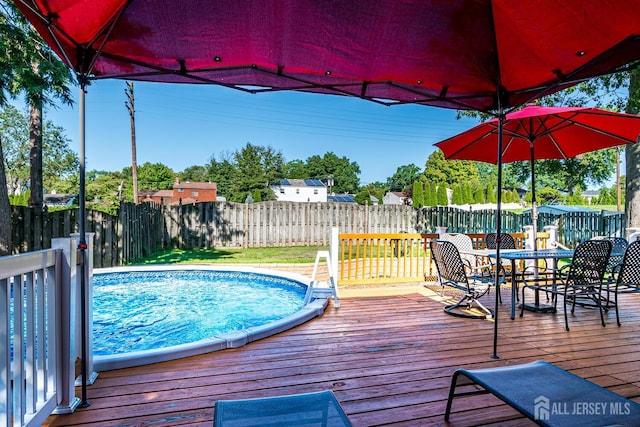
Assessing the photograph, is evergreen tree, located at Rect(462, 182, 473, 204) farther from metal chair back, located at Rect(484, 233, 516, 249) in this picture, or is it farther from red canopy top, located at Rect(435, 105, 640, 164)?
red canopy top, located at Rect(435, 105, 640, 164)

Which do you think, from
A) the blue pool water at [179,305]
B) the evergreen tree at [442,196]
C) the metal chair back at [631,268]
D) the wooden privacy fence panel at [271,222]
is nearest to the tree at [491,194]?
the evergreen tree at [442,196]

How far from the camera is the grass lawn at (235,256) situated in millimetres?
9422

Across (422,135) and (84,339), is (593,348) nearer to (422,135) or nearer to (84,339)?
(84,339)

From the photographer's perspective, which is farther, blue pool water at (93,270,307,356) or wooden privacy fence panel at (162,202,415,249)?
wooden privacy fence panel at (162,202,415,249)

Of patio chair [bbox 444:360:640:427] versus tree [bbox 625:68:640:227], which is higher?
tree [bbox 625:68:640:227]

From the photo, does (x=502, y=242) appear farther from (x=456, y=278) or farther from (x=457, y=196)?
(x=457, y=196)

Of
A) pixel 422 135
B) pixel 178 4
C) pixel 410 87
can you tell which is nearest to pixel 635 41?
pixel 410 87

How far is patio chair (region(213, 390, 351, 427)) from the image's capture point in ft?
4.84

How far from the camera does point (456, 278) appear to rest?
4.44 metres

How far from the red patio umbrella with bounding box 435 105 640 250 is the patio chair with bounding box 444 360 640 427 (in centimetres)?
264

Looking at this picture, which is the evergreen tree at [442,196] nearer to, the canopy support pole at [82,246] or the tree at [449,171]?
the tree at [449,171]

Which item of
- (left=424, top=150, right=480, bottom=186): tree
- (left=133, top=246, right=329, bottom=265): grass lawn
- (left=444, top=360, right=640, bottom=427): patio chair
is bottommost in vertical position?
(left=133, top=246, right=329, bottom=265): grass lawn

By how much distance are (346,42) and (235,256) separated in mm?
8526

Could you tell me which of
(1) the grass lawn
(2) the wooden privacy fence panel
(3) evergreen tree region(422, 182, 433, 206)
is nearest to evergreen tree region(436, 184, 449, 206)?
(3) evergreen tree region(422, 182, 433, 206)
